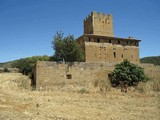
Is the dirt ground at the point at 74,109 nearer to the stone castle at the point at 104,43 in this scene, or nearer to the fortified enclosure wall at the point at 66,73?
the fortified enclosure wall at the point at 66,73

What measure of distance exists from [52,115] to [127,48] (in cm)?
3071

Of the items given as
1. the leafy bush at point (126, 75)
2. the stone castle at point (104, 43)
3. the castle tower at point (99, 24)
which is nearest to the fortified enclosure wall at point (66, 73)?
the leafy bush at point (126, 75)

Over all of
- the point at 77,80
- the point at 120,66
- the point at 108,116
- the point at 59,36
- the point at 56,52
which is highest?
the point at 59,36

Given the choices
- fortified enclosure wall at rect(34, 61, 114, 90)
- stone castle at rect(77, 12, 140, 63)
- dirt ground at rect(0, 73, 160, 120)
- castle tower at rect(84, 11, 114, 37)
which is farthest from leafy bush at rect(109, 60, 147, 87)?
castle tower at rect(84, 11, 114, 37)

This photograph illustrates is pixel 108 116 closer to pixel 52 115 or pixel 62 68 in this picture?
pixel 52 115

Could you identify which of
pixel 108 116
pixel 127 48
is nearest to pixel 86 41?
pixel 127 48

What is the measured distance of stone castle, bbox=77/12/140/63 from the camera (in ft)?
116

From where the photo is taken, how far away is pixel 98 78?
22.7 metres

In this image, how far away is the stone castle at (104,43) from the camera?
3547 centimetres

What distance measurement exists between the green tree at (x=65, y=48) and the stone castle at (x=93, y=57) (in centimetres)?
282

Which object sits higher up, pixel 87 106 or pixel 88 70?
pixel 88 70

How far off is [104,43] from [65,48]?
1304 cm

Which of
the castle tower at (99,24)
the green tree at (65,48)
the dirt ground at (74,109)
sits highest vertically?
the castle tower at (99,24)

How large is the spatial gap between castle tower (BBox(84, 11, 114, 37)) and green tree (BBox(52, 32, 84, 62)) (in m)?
14.2
